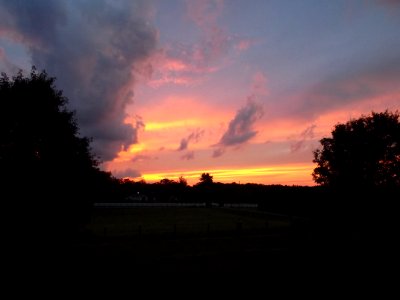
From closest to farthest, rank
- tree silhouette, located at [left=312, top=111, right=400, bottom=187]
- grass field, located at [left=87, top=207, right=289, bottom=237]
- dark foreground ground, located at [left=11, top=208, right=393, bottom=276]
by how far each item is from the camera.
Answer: dark foreground ground, located at [left=11, top=208, right=393, bottom=276] < grass field, located at [left=87, top=207, right=289, bottom=237] < tree silhouette, located at [left=312, top=111, right=400, bottom=187]

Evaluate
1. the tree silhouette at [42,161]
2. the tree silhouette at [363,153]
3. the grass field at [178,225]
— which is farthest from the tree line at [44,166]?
the tree silhouette at [363,153]

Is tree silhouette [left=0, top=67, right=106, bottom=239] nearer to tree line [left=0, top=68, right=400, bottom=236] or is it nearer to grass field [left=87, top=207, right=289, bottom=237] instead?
tree line [left=0, top=68, right=400, bottom=236]

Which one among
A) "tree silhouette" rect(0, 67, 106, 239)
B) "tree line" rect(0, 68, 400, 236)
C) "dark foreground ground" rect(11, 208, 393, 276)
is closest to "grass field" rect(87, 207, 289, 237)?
"dark foreground ground" rect(11, 208, 393, 276)

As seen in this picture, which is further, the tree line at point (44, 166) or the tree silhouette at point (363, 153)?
the tree silhouette at point (363, 153)

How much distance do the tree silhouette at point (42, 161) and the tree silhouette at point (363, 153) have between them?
127 ft

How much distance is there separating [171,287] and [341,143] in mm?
50614

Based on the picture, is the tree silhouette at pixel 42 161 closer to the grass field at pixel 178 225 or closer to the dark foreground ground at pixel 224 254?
the dark foreground ground at pixel 224 254

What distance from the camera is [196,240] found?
101 feet

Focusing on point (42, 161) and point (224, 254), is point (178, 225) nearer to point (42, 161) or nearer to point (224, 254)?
point (224, 254)

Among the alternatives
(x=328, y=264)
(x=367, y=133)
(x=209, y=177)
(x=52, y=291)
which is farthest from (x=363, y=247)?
(x=209, y=177)

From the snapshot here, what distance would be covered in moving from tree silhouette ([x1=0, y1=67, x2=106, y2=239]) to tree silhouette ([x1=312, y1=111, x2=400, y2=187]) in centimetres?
3873

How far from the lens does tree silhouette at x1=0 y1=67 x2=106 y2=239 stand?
1886 cm

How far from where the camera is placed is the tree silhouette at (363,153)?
5334 centimetres

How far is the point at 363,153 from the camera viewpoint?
183ft
